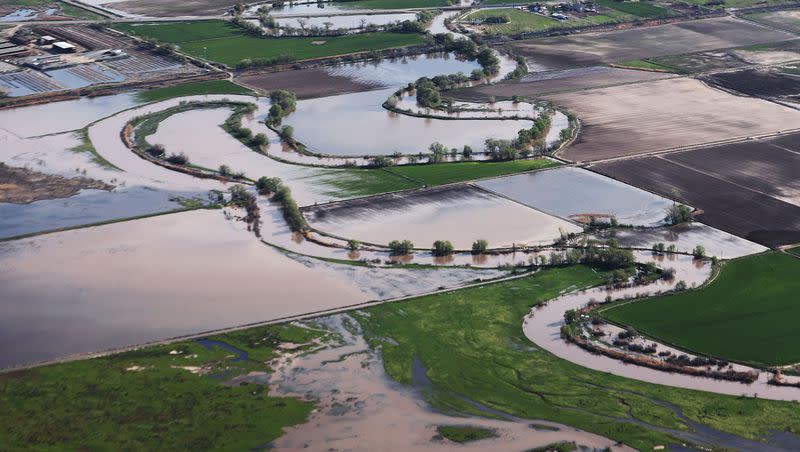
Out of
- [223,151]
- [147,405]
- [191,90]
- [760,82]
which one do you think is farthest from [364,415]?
[760,82]

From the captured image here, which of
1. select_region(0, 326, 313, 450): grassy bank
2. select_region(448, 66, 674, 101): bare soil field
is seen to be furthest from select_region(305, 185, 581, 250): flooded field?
select_region(448, 66, 674, 101): bare soil field

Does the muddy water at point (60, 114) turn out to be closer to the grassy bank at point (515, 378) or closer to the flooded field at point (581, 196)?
the flooded field at point (581, 196)

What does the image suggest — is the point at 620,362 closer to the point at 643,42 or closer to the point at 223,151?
the point at 223,151

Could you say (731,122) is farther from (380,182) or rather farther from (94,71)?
(94,71)

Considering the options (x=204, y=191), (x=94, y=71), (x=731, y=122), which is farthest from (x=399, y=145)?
(x=94, y=71)


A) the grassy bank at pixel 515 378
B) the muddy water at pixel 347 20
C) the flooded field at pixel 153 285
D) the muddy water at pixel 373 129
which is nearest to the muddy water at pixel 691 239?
the grassy bank at pixel 515 378
